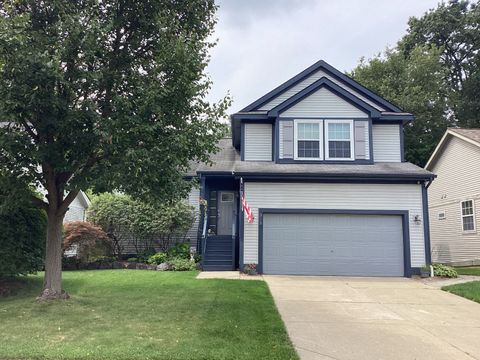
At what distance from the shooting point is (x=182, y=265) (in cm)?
1538

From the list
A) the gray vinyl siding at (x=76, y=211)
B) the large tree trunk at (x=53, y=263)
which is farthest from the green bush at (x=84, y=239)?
the large tree trunk at (x=53, y=263)

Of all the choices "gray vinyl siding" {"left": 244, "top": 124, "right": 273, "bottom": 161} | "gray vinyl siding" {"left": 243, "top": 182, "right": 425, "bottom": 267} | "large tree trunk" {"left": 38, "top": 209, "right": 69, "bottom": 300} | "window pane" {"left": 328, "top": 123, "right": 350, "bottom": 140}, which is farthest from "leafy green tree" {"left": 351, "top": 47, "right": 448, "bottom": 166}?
"large tree trunk" {"left": 38, "top": 209, "right": 69, "bottom": 300}

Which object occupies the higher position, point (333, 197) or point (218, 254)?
point (333, 197)

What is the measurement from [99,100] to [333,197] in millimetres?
9121

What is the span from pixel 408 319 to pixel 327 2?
914 cm

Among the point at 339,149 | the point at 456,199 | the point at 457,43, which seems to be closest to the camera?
the point at 339,149

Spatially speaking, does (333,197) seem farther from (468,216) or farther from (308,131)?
(468,216)

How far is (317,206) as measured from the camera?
1502 centimetres

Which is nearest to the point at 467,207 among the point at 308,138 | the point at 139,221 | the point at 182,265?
the point at 308,138

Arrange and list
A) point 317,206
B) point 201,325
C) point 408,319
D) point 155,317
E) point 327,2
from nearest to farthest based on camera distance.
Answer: point 201,325
point 155,317
point 408,319
point 327,2
point 317,206

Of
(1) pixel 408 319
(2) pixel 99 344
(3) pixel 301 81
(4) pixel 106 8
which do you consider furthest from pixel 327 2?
(2) pixel 99 344

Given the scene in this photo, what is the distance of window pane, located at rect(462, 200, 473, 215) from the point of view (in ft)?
63.1

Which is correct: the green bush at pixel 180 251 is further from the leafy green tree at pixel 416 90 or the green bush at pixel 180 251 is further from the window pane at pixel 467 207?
the leafy green tree at pixel 416 90

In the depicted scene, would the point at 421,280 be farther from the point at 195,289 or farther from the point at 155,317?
the point at 155,317
